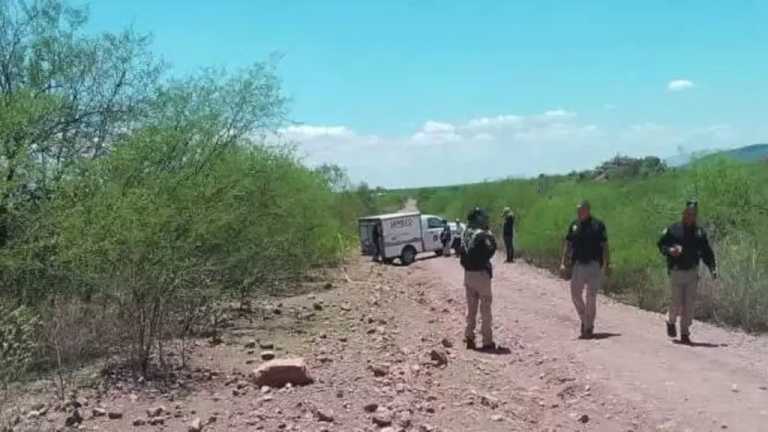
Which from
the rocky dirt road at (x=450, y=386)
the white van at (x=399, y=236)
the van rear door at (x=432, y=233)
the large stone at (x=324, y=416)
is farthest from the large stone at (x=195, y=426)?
the van rear door at (x=432, y=233)

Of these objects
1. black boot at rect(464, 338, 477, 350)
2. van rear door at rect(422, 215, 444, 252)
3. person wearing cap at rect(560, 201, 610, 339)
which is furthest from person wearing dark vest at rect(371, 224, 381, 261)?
person wearing cap at rect(560, 201, 610, 339)

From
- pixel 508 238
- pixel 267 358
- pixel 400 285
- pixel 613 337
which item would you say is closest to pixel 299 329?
pixel 267 358

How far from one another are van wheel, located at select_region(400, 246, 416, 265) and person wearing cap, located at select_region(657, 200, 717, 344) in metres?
25.2

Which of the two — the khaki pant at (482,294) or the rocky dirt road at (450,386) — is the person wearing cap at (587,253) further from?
the khaki pant at (482,294)

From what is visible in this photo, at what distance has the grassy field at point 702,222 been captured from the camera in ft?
53.0

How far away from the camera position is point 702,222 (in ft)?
73.3

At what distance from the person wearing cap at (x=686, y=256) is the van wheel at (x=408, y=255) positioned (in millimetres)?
25154

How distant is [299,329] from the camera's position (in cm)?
1684

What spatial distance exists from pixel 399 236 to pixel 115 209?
2700 centimetres

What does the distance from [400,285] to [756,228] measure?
36.9 ft

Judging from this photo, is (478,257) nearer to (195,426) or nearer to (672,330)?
(672,330)

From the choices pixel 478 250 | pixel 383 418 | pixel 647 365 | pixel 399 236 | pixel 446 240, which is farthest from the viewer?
pixel 446 240

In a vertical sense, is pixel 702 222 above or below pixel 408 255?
above

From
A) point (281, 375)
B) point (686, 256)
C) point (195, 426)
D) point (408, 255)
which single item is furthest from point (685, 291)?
point (408, 255)
